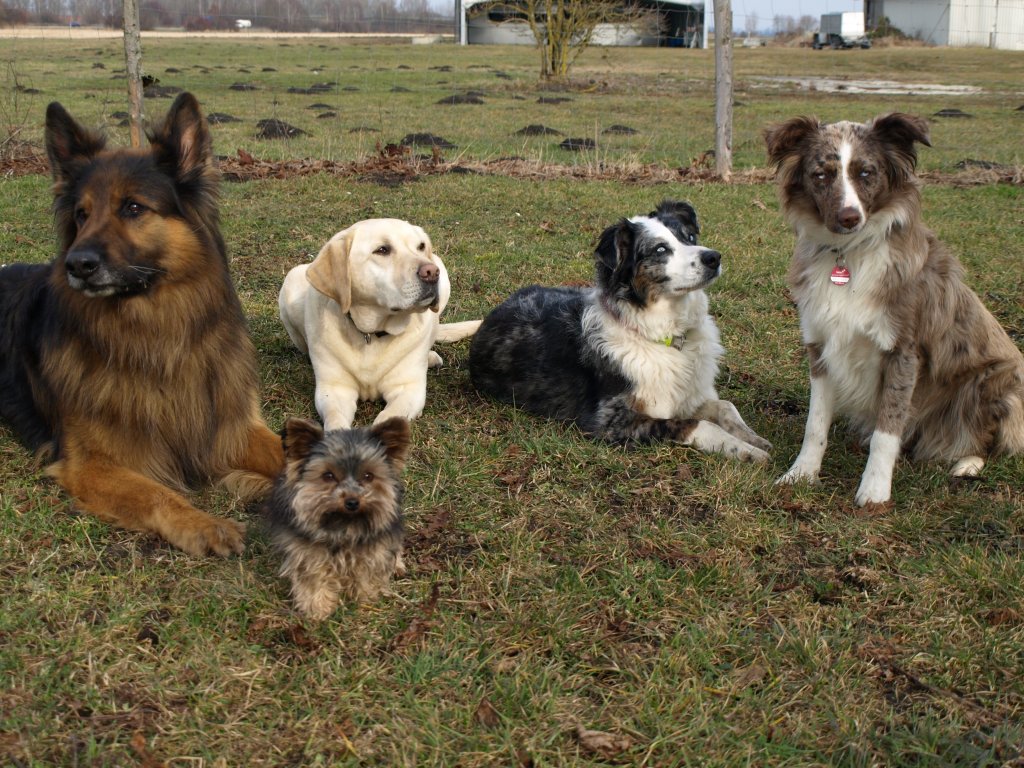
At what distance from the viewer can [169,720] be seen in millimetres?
3068

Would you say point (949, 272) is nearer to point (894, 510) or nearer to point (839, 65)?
point (894, 510)

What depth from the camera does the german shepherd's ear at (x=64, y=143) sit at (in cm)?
437

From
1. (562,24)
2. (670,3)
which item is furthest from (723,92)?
(670,3)

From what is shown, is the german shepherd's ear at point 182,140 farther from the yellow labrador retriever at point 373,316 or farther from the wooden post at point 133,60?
the wooden post at point 133,60

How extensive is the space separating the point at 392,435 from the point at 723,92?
12.1m

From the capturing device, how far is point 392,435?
3.72 metres

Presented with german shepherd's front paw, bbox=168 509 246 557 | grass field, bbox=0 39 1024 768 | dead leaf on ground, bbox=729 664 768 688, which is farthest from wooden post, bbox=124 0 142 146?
dead leaf on ground, bbox=729 664 768 688

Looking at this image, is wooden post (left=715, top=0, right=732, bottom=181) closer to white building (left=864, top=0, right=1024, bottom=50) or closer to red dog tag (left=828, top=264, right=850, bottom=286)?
red dog tag (left=828, top=264, right=850, bottom=286)

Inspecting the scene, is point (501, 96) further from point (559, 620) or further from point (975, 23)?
point (975, 23)

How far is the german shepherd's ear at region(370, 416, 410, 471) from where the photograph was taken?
12.1 feet

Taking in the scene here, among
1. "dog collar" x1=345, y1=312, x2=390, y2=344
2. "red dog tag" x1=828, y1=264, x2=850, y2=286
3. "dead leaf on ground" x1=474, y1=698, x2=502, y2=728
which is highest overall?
"red dog tag" x1=828, y1=264, x2=850, y2=286

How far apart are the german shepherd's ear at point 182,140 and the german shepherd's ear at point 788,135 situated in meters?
2.81

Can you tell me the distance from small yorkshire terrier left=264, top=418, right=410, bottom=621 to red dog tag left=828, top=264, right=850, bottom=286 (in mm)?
2361

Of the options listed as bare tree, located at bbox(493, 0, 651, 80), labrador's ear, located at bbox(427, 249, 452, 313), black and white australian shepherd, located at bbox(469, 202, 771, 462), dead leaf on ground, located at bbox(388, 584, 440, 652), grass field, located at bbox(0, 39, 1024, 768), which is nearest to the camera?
grass field, located at bbox(0, 39, 1024, 768)
